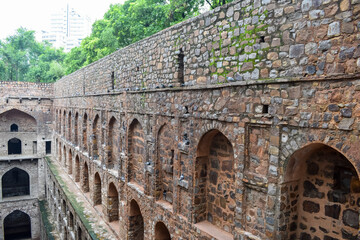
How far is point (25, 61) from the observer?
3672cm

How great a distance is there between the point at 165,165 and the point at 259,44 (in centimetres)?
389

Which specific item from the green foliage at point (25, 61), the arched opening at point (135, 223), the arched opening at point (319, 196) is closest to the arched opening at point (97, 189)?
the arched opening at point (135, 223)

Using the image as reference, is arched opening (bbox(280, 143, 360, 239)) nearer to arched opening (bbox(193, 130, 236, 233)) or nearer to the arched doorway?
arched opening (bbox(193, 130, 236, 233))

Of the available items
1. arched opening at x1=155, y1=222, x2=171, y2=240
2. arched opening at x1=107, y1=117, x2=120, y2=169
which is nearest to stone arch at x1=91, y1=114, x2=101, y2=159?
arched opening at x1=107, y1=117, x2=120, y2=169

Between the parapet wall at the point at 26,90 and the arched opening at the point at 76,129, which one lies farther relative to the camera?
the parapet wall at the point at 26,90

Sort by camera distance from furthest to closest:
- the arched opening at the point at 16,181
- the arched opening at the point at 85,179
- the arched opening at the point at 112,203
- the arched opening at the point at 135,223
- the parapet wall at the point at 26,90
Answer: the arched opening at the point at 16,181
the parapet wall at the point at 26,90
the arched opening at the point at 85,179
the arched opening at the point at 112,203
the arched opening at the point at 135,223

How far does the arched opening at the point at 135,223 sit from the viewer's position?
358 inches

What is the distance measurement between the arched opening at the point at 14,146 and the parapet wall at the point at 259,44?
2103 cm

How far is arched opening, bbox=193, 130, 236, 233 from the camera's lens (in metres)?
5.40

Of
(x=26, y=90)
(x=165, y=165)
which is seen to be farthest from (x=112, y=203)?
(x=26, y=90)

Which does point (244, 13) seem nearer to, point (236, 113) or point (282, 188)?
point (236, 113)

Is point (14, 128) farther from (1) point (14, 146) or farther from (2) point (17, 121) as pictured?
(1) point (14, 146)

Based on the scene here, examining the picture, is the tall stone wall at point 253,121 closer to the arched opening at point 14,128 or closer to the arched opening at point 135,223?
the arched opening at point 135,223

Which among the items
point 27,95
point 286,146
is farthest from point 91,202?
point 27,95
